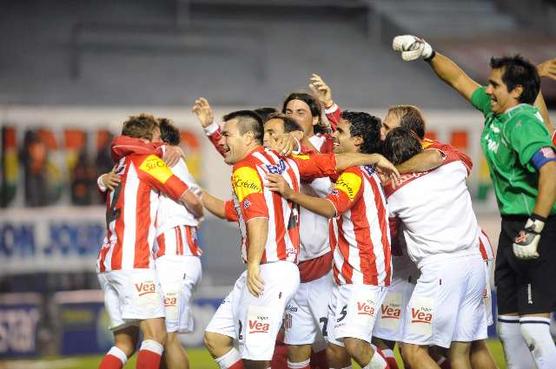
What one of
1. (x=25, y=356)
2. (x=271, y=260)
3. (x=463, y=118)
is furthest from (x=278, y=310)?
(x=463, y=118)

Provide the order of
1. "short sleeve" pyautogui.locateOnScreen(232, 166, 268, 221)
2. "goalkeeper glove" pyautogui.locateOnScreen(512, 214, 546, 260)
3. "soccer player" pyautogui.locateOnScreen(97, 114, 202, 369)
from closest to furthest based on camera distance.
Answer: "goalkeeper glove" pyautogui.locateOnScreen(512, 214, 546, 260) → "short sleeve" pyautogui.locateOnScreen(232, 166, 268, 221) → "soccer player" pyautogui.locateOnScreen(97, 114, 202, 369)

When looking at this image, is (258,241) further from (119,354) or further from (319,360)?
(319,360)

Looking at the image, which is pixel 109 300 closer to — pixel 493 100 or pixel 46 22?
pixel 493 100

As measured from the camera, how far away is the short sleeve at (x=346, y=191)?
24.1 feet

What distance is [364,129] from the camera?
777 centimetres

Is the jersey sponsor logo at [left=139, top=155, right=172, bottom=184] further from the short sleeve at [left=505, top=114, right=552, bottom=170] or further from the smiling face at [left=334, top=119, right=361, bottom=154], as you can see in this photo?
the short sleeve at [left=505, top=114, right=552, bottom=170]

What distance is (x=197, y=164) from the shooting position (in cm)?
1391

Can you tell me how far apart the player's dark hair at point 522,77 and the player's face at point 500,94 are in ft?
0.08

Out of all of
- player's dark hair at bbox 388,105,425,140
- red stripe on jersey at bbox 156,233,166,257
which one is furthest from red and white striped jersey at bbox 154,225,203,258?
player's dark hair at bbox 388,105,425,140

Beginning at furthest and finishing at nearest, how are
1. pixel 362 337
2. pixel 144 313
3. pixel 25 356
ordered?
pixel 25 356
pixel 144 313
pixel 362 337

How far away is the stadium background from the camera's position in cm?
1320

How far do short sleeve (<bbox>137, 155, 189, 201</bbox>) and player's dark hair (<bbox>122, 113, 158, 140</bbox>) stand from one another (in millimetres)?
282

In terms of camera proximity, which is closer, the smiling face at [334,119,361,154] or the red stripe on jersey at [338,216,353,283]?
the red stripe on jersey at [338,216,353,283]

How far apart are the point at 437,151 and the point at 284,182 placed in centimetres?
118
